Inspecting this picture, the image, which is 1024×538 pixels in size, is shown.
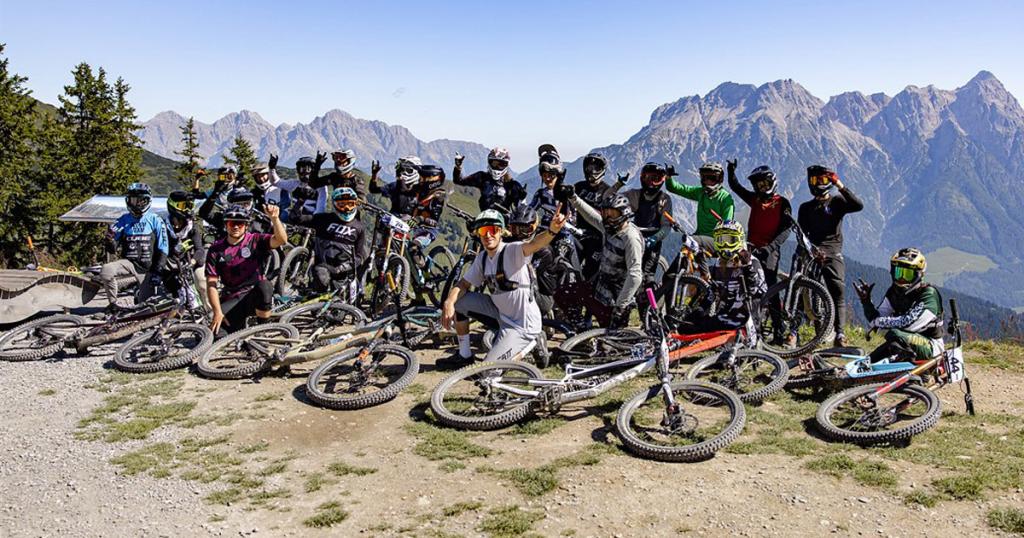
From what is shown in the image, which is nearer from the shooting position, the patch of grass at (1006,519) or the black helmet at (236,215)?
the patch of grass at (1006,519)

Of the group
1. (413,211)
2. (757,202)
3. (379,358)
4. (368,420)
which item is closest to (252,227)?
(413,211)

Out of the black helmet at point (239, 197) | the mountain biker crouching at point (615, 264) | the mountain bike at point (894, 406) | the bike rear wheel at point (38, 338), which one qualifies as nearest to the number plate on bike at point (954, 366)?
the mountain bike at point (894, 406)

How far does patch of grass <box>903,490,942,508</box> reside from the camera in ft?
21.1

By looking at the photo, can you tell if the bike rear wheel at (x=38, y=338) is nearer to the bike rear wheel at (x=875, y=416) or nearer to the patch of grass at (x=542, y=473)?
the patch of grass at (x=542, y=473)

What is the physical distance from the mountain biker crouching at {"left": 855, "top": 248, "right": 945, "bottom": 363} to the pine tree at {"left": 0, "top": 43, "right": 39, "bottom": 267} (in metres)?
45.5

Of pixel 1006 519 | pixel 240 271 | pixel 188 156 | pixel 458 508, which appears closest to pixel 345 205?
pixel 240 271

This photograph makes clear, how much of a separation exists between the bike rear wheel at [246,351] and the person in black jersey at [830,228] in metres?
9.72

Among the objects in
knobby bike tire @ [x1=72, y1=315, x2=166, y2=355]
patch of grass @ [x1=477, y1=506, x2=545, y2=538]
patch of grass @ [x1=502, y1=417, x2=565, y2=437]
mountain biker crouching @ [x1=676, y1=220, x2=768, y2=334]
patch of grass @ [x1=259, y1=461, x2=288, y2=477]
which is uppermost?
mountain biker crouching @ [x1=676, y1=220, x2=768, y2=334]

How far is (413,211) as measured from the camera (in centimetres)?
1498

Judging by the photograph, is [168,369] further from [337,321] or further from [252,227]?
[252,227]

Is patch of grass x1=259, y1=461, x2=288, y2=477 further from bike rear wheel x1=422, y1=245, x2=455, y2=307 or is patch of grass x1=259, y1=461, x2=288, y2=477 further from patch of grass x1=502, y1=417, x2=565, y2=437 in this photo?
bike rear wheel x1=422, y1=245, x2=455, y2=307

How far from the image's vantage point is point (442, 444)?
8109 millimetres

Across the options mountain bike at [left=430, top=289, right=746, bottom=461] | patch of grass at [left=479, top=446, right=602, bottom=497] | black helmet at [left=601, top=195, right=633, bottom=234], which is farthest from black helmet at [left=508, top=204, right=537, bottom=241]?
patch of grass at [left=479, top=446, right=602, bottom=497]

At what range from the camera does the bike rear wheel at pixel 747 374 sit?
9.30 m
